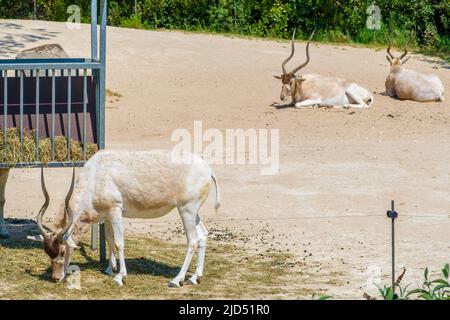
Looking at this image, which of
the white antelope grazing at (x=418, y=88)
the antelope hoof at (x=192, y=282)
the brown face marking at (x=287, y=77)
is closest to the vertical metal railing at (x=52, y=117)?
the antelope hoof at (x=192, y=282)

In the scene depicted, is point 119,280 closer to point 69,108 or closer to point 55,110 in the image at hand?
point 69,108

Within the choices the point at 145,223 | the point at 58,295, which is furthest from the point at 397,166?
the point at 58,295

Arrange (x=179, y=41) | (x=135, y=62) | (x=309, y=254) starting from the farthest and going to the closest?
(x=179, y=41) → (x=135, y=62) → (x=309, y=254)

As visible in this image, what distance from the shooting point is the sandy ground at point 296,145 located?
39.1ft

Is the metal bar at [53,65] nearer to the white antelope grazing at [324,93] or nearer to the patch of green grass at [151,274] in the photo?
the patch of green grass at [151,274]

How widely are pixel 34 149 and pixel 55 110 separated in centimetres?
46

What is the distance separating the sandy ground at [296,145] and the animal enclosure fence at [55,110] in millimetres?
1832

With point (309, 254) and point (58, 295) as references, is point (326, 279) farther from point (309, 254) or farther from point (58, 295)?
point (58, 295)

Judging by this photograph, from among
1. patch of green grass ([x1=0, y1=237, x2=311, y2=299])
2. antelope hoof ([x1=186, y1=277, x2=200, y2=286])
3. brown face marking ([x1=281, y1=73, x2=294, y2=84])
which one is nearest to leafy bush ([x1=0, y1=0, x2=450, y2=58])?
brown face marking ([x1=281, y1=73, x2=294, y2=84])

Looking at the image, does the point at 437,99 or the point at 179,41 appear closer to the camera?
the point at 437,99

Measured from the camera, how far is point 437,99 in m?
21.3

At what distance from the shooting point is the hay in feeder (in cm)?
1107

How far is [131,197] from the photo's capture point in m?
10.2

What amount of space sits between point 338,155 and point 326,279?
650cm
